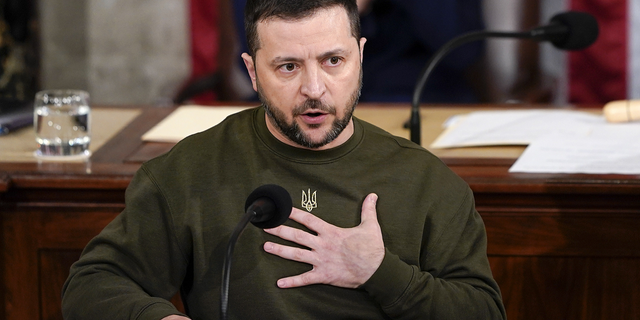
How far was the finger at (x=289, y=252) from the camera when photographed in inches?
45.5

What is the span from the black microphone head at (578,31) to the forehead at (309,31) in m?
0.74

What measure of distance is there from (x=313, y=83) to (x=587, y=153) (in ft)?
2.32

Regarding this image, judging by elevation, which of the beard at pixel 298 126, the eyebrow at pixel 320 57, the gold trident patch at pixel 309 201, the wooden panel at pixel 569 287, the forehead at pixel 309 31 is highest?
the forehead at pixel 309 31

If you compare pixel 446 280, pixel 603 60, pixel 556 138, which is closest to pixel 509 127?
pixel 556 138

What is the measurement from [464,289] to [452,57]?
1.98 meters

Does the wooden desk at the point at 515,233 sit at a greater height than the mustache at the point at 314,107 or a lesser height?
lesser

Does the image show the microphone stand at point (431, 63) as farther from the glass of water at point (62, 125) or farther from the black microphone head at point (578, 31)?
the glass of water at point (62, 125)

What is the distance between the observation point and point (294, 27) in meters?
1.10

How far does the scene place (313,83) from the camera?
1.10 m

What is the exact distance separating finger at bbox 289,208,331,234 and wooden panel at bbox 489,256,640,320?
0.46 metres

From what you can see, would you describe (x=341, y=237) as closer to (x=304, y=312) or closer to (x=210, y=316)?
(x=304, y=312)

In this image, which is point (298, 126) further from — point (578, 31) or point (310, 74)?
point (578, 31)

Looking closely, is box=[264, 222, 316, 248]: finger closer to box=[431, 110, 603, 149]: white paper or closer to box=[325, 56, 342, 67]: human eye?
box=[325, 56, 342, 67]: human eye

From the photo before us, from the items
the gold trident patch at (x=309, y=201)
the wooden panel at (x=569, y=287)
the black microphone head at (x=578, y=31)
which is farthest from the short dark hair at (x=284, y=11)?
the black microphone head at (x=578, y=31)
